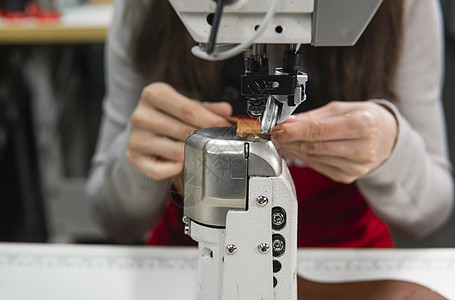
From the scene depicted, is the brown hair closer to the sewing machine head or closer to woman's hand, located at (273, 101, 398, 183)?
woman's hand, located at (273, 101, 398, 183)

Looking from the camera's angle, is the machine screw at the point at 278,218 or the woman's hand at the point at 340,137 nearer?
the machine screw at the point at 278,218

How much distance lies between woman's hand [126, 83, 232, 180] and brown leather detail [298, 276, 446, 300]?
21 centimetres

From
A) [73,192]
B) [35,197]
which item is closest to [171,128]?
[73,192]

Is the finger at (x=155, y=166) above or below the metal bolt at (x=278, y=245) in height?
above

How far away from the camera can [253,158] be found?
41 cm

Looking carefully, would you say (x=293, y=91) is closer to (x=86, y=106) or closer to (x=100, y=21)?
(x=100, y=21)

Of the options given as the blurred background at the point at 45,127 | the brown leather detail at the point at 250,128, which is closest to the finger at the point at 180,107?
the brown leather detail at the point at 250,128

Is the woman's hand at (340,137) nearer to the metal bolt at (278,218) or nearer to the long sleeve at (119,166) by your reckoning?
the metal bolt at (278,218)

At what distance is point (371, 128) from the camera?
58 centimetres

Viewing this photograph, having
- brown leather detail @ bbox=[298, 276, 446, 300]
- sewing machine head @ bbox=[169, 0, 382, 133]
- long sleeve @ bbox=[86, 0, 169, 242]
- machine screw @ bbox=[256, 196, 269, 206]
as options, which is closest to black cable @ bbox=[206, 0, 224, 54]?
sewing machine head @ bbox=[169, 0, 382, 133]

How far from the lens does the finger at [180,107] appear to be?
1.86 feet

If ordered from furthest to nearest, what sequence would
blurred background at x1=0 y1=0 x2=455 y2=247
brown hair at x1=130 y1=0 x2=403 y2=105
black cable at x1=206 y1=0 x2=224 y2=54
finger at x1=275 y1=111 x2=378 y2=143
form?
blurred background at x1=0 y1=0 x2=455 y2=247, brown hair at x1=130 y1=0 x2=403 y2=105, finger at x1=275 y1=111 x2=378 y2=143, black cable at x1=206 y1=0 x2=224 y2=54

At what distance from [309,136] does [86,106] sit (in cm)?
265

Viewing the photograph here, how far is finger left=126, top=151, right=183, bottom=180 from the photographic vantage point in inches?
23.4
